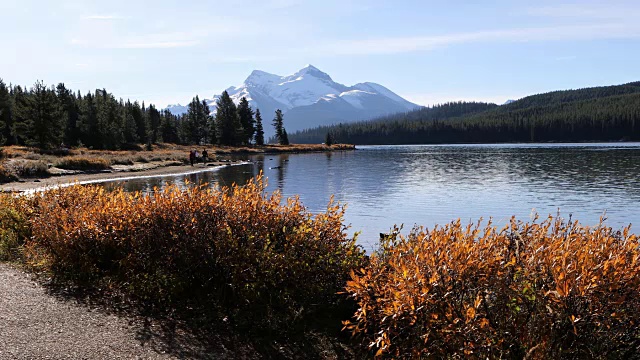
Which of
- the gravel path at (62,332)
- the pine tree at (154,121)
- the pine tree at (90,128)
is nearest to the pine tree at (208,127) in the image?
the pine tree at (154,121)

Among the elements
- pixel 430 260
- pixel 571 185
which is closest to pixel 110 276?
pixel 430 260

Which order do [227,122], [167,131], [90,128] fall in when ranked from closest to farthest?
[90,128], [227,122], [167,131]

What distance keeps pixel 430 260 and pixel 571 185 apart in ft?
141

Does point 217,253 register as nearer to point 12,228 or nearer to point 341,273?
point 341,273

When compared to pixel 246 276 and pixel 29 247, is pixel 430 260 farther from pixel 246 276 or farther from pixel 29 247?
pixel 29 247

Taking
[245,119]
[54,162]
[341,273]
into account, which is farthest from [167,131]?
[341,273]

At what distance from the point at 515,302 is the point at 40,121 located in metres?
73.3

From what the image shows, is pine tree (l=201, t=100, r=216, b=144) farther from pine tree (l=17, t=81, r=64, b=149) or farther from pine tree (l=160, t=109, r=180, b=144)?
pine tree (l=17, t=81, r=64, b=149)

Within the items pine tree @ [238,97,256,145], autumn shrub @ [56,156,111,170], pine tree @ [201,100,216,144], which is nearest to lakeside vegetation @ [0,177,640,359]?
autumn shrub @ [56,156,111,170]

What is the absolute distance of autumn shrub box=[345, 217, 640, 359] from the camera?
4.56 meters

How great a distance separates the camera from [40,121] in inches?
2564

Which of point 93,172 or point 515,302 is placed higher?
point 515,302

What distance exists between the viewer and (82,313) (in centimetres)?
770

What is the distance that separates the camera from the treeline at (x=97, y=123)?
220 ft
